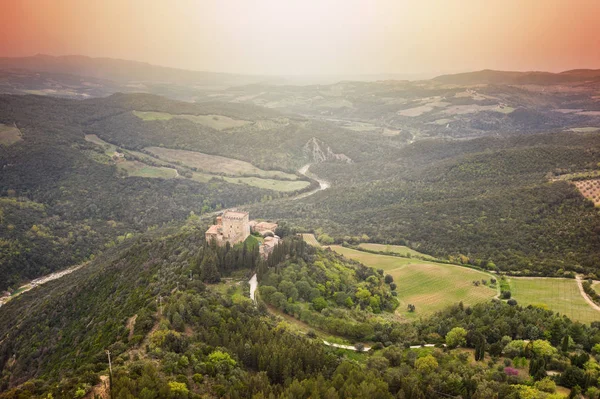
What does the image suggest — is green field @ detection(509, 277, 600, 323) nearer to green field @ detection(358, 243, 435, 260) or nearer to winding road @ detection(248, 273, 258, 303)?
green field @ detection(358, 243, 435, 260)

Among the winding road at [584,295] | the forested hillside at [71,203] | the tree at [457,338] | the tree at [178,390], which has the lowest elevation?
the forested hillside at [71,203]

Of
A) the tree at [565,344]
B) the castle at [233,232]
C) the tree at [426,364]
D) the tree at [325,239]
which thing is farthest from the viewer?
the tree at [325,239]

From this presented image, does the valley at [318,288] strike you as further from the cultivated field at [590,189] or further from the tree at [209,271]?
the cultivated field at [590,189]

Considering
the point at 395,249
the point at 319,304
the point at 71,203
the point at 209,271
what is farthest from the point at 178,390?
the point at 71,203

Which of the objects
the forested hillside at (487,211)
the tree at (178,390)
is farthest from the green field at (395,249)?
the tree at (178,390)

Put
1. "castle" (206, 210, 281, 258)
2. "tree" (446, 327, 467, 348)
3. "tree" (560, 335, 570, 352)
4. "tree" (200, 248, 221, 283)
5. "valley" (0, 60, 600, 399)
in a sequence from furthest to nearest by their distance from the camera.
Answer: "castle" (206, 210, 281, 258) < "tree" (200, 248, 221, 283) < "tree" (446, 327, 467, 348) < "tree" (560, 335, 570, 352) < "valley" (0, 60, 600, 399)

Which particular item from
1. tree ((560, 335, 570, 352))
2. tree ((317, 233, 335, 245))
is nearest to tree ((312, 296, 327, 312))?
tree ((560, 335, 570, 352))

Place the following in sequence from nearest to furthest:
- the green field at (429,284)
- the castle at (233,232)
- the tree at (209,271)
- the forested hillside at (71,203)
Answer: the tree at (209,271), the green field at (429,284), the castle at (233,232), the forested hillside at (71,203)
